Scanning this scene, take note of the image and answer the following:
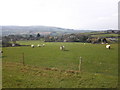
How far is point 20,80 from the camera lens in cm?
1165

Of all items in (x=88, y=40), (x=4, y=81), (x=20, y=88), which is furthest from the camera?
(x=88, y=40)

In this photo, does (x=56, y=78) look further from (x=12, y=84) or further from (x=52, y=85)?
(x=12, y=84)

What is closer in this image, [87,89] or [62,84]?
[87,89]

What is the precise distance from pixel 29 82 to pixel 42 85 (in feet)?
3.65

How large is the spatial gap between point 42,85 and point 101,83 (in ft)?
13.5

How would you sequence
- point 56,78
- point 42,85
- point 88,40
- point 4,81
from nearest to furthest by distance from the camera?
point 42,85 → point 4,81 → point 56,78 → point 88,40

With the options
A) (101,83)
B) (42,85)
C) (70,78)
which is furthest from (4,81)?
(101,83)

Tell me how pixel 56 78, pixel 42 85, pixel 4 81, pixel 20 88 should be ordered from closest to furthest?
pixel 20 88 < pixel 42 85 < pixel 4 81 < pixel 56 78

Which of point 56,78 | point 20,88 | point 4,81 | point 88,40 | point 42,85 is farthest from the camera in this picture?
point 88,40

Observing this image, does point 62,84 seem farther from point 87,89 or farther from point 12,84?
point 12,84

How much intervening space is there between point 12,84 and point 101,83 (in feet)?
19.9

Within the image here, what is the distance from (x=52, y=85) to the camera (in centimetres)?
1062

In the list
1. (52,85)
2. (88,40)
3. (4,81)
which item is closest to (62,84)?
(52,85)

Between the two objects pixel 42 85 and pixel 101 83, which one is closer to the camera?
pixel 42 85
